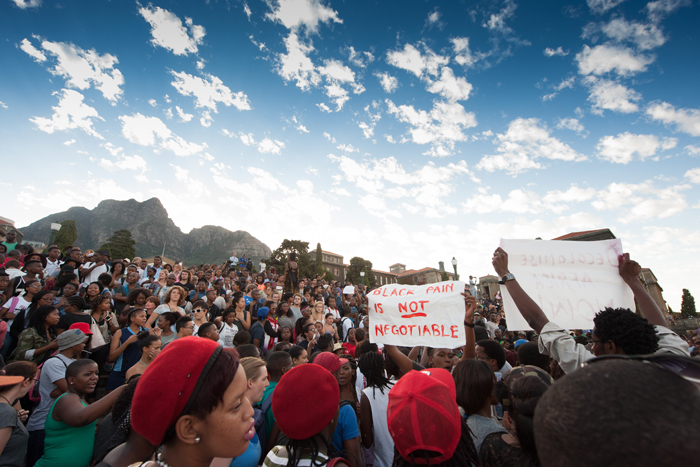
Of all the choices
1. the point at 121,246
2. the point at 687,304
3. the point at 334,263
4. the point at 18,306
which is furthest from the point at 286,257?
the point at 687,304

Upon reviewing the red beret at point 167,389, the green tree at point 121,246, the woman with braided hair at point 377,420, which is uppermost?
the green tree at point 121,246

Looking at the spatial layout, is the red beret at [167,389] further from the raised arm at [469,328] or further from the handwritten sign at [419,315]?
the raised arm at [469,328]

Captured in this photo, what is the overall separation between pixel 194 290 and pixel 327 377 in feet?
30.3

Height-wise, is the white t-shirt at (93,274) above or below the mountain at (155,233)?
below

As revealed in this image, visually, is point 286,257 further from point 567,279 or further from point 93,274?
point 567,279

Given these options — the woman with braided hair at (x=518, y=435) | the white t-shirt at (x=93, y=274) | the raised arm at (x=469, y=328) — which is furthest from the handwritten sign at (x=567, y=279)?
the white t-shirt at (x=93, y=274)

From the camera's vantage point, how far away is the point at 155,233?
14088cm

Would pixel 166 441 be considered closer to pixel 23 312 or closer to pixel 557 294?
pixel 557 294

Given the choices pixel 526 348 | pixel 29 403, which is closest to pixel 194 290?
pixel 29 403

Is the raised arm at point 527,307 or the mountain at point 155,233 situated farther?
the mountain at point 155,233

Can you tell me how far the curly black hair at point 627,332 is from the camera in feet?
8.00

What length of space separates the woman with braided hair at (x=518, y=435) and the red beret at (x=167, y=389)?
2030 mm

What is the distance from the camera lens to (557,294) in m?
3.80

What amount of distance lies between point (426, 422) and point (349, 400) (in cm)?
160
